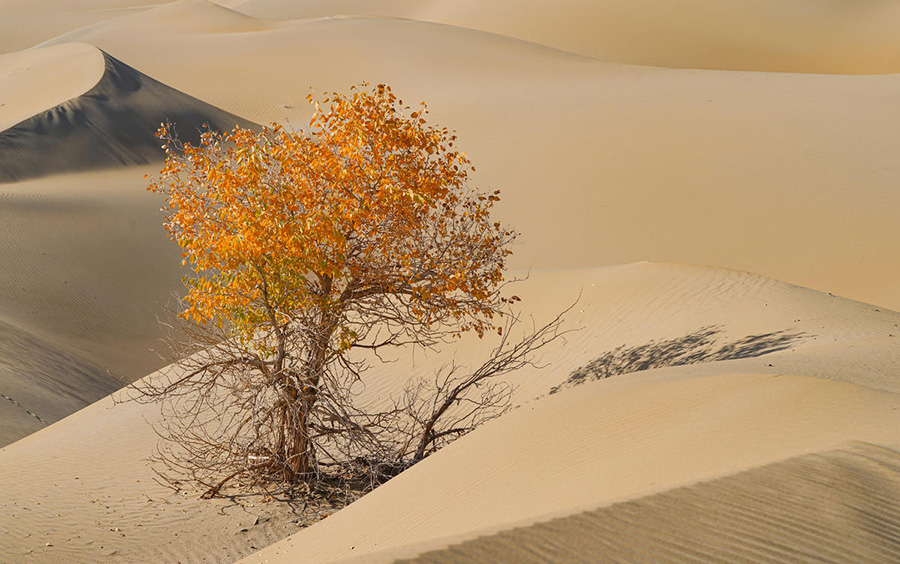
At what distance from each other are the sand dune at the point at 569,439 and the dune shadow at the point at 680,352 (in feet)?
0.76

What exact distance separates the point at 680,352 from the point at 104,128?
2004 centimetres

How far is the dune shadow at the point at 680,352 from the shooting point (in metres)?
9.64

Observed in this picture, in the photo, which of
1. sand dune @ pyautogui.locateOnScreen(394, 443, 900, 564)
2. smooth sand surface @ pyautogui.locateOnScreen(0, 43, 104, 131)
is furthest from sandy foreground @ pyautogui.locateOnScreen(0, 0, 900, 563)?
smooth sand surface @ pyautogui.locateOnScreen(0, 43, 104, 131)

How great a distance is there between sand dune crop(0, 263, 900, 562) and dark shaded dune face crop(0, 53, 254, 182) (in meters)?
12.2

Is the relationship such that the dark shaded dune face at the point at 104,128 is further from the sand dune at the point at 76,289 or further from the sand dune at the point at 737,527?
the sand dune at the point at 737,527

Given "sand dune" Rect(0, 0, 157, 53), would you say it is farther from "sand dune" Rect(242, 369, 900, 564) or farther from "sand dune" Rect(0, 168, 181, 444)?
"sand dune" Rect(242, 369, 900, 564)

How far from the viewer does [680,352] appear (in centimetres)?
1043

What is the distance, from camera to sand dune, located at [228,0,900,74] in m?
40.8

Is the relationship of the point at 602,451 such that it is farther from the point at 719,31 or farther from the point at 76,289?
the point at 719,31

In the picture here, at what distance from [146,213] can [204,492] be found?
13.6 m

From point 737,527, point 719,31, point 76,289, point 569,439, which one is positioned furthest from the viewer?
point 719,31

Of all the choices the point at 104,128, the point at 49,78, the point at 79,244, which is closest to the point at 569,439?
the point at 79,244

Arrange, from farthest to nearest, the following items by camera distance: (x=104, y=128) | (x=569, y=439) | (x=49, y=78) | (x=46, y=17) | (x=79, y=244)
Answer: (x=46, y=17)
(x=49, y=78)
(x=104, y=128)
(x=79, y=244)
(x=569, y=439)

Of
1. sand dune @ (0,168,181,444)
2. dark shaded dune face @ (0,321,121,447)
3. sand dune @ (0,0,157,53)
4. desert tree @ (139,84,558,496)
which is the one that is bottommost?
desert tree @ (139,84,558,496)
